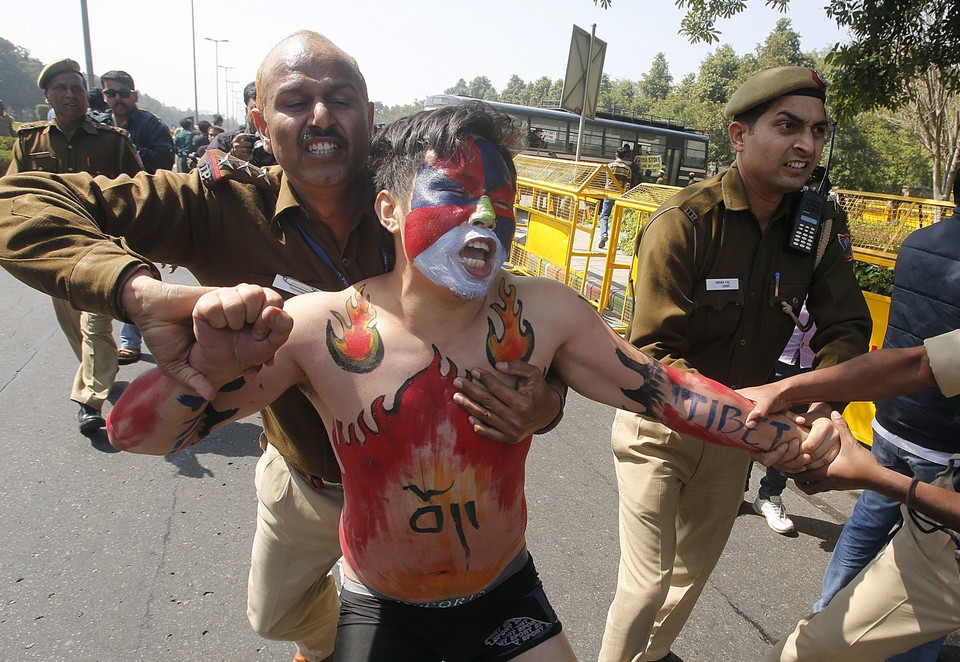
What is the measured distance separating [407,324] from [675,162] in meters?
25.4

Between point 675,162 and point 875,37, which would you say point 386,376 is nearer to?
point 875,37

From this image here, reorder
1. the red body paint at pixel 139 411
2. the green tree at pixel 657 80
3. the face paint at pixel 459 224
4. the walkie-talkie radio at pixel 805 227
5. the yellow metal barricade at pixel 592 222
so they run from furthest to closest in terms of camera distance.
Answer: the green tree at pixel 657 80, the yellow metal barricade at pixel 592 222, the walkie-talkie radio at pixel 805 227, the face paint at pixel 459 224, the red body paint at pixel 139 411

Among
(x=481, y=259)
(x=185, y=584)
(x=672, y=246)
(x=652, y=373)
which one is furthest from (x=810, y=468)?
(x=185, y=584)

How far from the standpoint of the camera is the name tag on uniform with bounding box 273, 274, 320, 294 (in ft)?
6.98

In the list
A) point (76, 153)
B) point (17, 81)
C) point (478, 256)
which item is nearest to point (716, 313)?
point (478, 256)

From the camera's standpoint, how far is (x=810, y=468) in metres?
2.13

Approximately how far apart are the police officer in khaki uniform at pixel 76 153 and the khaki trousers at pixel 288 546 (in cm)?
303

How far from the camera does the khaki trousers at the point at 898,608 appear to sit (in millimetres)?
2010

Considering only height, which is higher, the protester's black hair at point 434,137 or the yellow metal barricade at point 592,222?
the protester's black hair at point 434,137

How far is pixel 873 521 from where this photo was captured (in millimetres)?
2898

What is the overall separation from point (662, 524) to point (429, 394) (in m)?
1.24

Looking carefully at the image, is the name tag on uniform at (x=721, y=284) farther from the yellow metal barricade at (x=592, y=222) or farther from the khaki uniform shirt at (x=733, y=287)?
the yellow metal barricade at (x=592, y=222)

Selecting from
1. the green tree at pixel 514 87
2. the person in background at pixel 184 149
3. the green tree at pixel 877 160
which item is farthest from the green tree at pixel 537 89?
the person in background at pixel 184 149

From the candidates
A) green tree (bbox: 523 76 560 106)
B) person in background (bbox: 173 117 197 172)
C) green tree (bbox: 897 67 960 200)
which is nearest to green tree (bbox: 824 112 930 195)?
green tree (bbox: 897 67 960 200)
